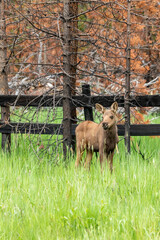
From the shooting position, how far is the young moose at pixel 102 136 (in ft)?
17.8

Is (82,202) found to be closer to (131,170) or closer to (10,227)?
(10,227)

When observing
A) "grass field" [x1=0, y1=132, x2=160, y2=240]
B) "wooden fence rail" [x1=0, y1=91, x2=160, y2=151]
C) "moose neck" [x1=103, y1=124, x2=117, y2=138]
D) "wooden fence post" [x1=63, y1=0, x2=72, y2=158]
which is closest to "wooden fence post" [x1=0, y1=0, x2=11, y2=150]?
"wooden fence rail" [x1=0, y1=91, x2=160, y2=151]

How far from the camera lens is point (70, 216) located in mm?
3797

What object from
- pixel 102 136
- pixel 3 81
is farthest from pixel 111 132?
pixel 3 81

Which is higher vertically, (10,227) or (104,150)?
(104,150)

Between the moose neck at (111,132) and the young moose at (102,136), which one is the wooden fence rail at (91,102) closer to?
the young moose at (102,136)

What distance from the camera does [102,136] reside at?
18.5ft

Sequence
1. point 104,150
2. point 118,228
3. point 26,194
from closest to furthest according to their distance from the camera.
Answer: point 118,228 < point 26,194 < point 104,150

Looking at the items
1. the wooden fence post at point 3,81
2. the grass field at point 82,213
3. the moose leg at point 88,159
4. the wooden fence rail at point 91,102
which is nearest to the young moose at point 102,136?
the moose leg at point 88,159

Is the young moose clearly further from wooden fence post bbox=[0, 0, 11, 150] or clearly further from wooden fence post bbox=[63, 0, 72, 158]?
wooden fence post bbox=[0, 0, 11, 150]

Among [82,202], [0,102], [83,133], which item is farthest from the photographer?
[0,102]

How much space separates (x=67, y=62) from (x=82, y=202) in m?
3.26

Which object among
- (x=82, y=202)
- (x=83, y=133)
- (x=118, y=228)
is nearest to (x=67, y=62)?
(x=83, y=133)

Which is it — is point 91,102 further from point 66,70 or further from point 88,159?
point 88,159
